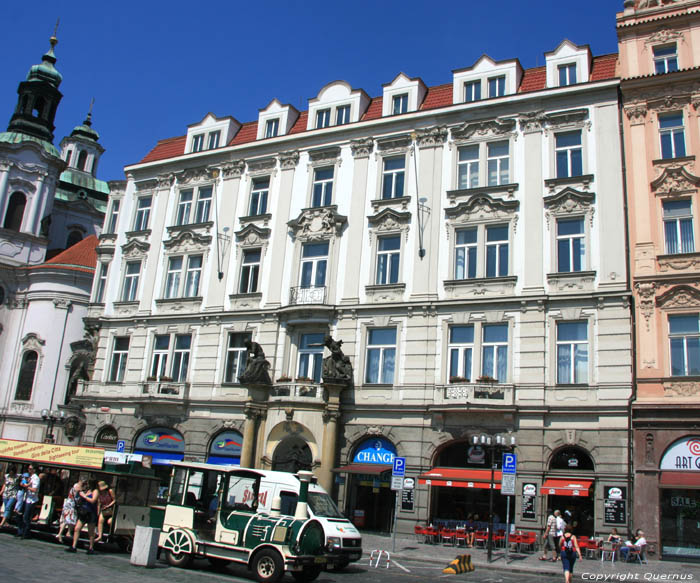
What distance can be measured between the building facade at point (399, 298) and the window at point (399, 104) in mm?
112

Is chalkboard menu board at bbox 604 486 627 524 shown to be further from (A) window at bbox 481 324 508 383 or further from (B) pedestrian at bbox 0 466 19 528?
(B) pedestrian at bbox 0 466 19 528

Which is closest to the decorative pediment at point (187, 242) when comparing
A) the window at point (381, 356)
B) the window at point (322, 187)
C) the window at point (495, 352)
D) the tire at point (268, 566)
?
the window at point (322, 187)

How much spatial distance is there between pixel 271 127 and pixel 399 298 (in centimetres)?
1378

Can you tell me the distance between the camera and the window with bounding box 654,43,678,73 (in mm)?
29328

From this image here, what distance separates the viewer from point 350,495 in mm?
30031

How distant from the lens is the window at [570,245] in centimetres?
2842

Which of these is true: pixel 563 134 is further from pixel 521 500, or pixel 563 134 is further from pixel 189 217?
pixel 189 217

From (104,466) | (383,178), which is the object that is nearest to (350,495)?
(104,466)

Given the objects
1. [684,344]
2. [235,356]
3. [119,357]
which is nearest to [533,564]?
[684,344]

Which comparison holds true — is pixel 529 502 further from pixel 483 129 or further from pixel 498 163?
pixel 483 129

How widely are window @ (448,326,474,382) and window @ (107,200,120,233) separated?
23656 millimetres

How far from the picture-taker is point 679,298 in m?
26.1

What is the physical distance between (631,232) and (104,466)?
21.1 meters

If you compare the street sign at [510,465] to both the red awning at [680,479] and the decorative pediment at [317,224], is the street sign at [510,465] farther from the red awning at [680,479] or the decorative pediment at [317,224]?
the decorative pediment at [317,224]
